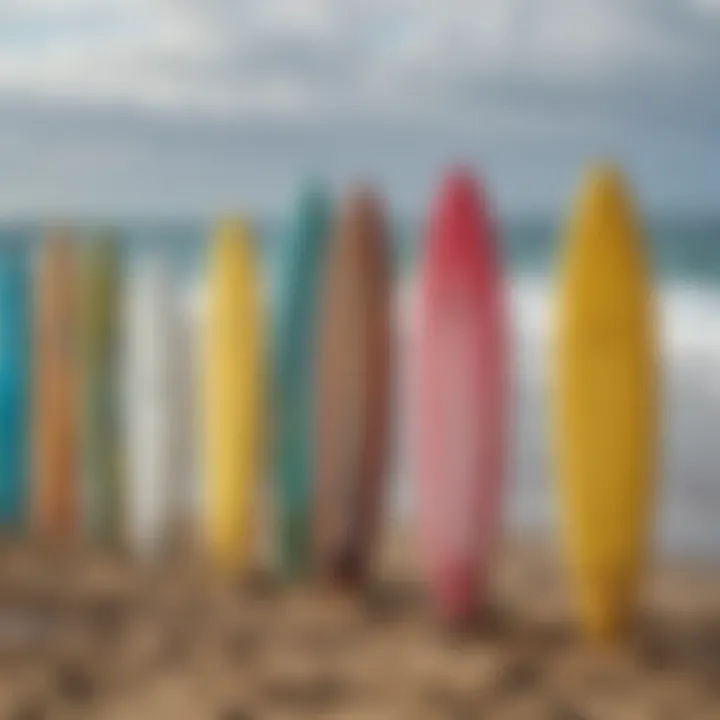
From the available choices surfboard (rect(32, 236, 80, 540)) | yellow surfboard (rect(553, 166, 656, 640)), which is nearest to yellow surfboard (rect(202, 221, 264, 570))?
surfboard (rect(32, 236, 80, 540))

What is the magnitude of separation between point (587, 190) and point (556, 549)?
1.08 feet

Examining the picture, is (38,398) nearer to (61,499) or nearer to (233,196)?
(61,499)

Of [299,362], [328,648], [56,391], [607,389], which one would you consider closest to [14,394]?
[56,391]

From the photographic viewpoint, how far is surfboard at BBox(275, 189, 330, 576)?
4.30 ft

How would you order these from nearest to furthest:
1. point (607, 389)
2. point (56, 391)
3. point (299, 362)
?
1. point (607, 389)
2. point (299, 362)
3. point (56, 391)

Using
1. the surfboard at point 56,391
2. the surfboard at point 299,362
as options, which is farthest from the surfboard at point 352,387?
the surfboard at point 56,391

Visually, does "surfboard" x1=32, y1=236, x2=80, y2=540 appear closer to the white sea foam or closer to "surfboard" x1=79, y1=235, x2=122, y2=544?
"surfboard" x1=79, y1=235, x2=122, y2=544

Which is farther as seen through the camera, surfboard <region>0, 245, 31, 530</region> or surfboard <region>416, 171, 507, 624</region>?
surfboard <region>0, 245, 31, 530</region>

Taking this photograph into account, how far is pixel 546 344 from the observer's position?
1.37 metres

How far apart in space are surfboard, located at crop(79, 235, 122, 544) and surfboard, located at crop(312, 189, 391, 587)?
0.22m

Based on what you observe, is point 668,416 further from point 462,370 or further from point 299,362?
point 299,362

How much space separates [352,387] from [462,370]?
11 cm

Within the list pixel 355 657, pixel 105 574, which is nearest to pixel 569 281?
pixel 355 657

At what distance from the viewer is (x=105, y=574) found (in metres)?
1.35
